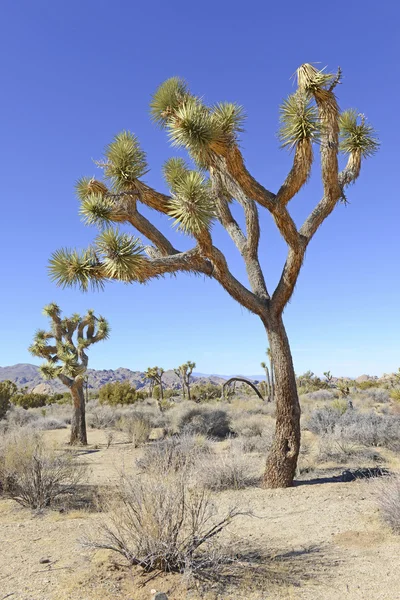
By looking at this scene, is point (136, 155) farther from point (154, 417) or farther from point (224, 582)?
point (154, 417)

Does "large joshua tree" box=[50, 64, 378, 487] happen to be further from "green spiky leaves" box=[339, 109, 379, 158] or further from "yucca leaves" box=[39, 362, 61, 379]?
"yucca leaves" box=[39, 362, 61, 379]

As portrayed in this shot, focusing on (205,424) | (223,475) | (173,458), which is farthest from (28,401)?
(173,458)

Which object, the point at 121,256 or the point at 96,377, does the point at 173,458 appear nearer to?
the point at 121,256

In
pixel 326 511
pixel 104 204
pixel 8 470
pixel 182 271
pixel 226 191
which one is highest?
pixel 226 191

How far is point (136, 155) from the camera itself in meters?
8.88

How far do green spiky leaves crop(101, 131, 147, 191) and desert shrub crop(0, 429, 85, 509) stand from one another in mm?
5055

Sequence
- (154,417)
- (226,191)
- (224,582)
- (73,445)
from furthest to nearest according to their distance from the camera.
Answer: (154,417)
(73,445)
(226,191)
(224,582)

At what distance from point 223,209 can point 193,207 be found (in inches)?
74.8

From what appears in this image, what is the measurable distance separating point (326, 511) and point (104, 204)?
6145 millimetres

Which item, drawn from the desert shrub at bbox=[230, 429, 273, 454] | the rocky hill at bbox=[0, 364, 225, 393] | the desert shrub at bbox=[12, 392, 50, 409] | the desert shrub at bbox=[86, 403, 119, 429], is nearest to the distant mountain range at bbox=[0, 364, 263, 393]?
the rocky hill at bbox=[0, 364, 225, 393]

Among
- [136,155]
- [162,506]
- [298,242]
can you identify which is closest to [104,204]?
[136,155]

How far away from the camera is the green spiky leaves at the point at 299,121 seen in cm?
751

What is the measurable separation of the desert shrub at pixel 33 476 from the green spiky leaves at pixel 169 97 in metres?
6.59

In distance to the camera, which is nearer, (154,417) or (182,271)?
(182,271)
